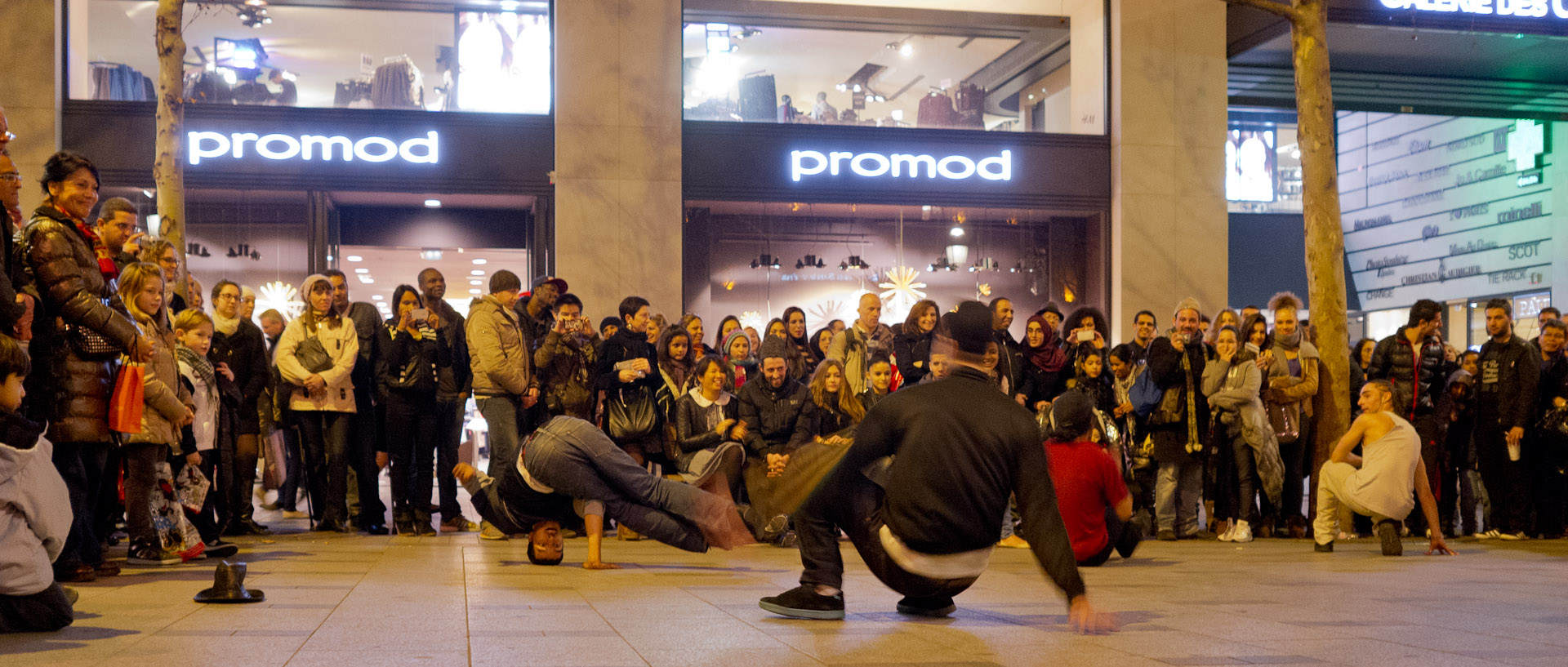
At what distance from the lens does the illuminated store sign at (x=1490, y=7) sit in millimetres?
15469

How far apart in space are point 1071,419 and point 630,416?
158 inches

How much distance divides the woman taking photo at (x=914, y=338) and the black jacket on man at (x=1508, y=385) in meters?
5.07

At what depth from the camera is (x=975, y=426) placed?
5.10 m

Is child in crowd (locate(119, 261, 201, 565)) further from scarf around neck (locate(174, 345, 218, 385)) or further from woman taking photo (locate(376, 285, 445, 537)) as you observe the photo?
woman taking photo (locate(376, 285, 445, 537))

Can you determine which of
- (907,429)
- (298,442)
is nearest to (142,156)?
(298,442)

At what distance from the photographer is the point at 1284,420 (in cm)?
1131

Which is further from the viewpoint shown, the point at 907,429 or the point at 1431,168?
the point at 1431,168

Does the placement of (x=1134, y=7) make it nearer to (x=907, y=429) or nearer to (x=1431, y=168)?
(x=1431, y=168)

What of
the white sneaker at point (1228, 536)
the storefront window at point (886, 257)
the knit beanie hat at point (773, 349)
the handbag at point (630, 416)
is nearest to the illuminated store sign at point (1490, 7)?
the storefront window at point (886, 257)

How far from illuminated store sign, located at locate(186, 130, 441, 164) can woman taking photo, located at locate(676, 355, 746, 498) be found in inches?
220

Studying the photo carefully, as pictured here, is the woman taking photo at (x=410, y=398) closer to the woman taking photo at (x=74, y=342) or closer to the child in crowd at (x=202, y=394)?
the child in crowd at (x=202, y=394)

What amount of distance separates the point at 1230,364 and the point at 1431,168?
14.8 meters

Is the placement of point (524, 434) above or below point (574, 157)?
below

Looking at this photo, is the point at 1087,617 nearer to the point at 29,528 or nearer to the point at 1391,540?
the point at 29,528
